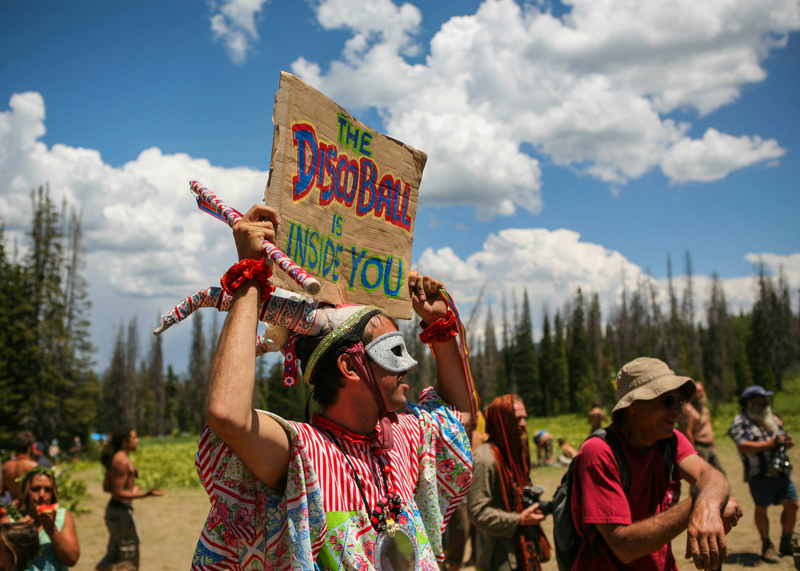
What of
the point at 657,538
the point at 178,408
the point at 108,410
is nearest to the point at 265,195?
the point at 657,538

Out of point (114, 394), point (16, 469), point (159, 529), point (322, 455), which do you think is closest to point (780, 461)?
point (322, 455)

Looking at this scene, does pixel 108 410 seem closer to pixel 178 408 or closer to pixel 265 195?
pixel 178 408

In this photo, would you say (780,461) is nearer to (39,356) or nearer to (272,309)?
(272,309)

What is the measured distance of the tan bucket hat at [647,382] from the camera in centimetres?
300

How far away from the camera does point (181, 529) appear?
13.7 m

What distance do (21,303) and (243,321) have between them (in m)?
35.7

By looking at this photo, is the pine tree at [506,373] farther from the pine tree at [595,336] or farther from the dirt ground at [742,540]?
the dirt ground at [742,540]

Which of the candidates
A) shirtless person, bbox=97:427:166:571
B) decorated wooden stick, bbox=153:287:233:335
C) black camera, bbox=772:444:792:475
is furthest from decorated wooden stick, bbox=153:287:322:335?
black camera, bbox=772:444:792:475

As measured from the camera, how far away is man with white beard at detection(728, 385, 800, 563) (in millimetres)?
8172

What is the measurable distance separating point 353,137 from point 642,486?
211cm

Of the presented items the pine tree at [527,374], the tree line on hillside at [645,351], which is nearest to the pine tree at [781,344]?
the tree line on hillside at [645,351]

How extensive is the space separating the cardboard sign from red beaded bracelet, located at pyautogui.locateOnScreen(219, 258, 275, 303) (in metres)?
0.21

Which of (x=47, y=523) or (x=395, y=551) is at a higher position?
(x=395, y=551)

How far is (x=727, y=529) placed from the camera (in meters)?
2.48
